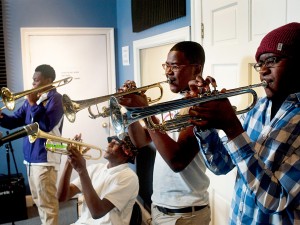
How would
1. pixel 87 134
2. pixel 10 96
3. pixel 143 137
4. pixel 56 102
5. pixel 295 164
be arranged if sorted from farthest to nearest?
pixel 87 134 → pixel 56 102 → pixel 10 96 → pixel 143 137 → pixel 295 164

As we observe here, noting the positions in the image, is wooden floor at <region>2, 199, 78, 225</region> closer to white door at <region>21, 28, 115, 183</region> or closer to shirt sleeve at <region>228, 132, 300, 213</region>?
white door at <region>21, 28, 115, 183</region>

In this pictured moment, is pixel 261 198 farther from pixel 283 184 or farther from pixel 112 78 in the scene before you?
pixel 112 78

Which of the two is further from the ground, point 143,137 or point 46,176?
point 143,137

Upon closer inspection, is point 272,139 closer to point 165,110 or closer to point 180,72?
point 165,110

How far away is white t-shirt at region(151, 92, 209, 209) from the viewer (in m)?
1.63

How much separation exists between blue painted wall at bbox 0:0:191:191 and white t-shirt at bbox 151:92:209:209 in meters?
2.55

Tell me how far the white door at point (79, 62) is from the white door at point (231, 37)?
2.40 meters

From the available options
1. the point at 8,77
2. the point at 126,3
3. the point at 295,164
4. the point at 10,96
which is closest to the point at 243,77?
the point at 295,164

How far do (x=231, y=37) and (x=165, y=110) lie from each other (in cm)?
89

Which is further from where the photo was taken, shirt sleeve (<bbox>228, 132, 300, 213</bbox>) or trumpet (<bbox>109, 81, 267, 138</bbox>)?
trumpet (<bbox>109, 81, 267, 138</bbox>)

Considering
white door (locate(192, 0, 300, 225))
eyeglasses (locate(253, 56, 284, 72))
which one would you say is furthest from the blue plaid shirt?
white door (locate(192, 0, 300, 225))

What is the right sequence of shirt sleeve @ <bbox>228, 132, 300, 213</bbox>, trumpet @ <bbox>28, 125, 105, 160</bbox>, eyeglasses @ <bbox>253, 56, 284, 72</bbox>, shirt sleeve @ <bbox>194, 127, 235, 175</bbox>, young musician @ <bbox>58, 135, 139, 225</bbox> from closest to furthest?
shirt sleeve @ <bbox>228, 132, 300, 213</bbox> < eyeglasses @ <bbox>253, 56, 284, 72</bbox> < shirt sleeve @ <bbox>194, 127, 235, 175</bbox> < young musician @ <bbox>58, 135, 139, 225</bbox> < trumpet @ <bbox>28, 125, 105, 160</bbox>

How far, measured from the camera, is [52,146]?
7.68ft

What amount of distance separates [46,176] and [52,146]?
104cm
